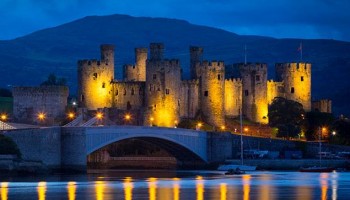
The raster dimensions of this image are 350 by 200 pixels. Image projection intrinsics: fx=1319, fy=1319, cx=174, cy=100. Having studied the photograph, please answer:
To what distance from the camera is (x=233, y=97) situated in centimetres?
11306

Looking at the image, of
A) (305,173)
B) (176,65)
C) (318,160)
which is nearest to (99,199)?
(305,173)

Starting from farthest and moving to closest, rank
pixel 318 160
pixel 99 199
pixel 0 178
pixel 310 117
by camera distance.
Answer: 1. pixel 310 117
2. pixel 318 160
3. pixel 0 178
4. pixel 99 199

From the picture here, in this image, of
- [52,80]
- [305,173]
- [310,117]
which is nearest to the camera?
[305,173]

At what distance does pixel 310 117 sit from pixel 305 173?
22633mm

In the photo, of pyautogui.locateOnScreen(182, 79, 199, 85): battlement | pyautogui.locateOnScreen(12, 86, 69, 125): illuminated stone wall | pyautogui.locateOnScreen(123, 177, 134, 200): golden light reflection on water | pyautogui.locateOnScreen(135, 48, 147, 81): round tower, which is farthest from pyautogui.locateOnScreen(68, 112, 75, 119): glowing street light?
pyautogui.locateOnScreen(123, 177, 134, 200): golden light reflection on water

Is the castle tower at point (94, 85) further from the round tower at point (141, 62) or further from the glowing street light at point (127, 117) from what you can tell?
the round tower at point (141, 62)

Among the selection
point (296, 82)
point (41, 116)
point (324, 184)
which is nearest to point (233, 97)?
point (296, 82)

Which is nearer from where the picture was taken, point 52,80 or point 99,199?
point 99,199

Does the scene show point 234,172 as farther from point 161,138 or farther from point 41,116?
point 41,116

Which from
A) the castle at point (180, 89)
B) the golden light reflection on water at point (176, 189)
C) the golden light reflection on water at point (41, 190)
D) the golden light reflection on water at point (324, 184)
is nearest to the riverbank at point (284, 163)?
the golden light reflection on water at point (324, 184)

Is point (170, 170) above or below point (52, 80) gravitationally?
below

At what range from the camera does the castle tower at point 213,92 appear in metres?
110

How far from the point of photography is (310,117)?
4496 inches

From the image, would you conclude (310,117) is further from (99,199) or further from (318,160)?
(99,199)
